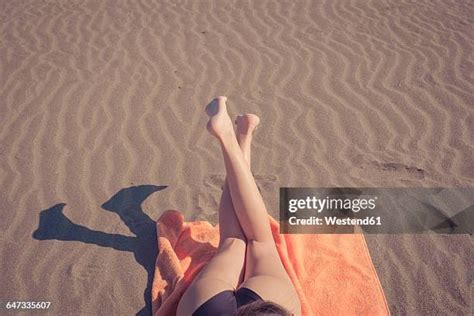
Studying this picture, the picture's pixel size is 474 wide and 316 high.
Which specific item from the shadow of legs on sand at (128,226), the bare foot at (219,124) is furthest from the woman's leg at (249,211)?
the shadow of legs on sand at (128,226)

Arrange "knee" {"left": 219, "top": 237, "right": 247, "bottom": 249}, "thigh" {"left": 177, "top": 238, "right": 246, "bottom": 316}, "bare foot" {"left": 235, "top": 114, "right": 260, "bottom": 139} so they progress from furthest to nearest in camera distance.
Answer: "bare foot" {"left": 235, "top": 114, "right": 260, "bottom": 139}, "knee" {"left": 219, "top": 237, "right": 247, "bottom": 249}, "thigh" {"left": 177, "top": 238, "right": 246, "bottom": 316}

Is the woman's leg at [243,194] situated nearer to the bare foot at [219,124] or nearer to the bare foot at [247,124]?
the bare foot at [219,124]

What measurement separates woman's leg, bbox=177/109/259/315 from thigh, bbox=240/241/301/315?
2.5 inches

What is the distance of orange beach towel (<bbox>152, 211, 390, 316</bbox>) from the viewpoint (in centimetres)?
334

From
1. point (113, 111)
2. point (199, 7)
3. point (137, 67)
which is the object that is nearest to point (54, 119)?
point (113, 111)

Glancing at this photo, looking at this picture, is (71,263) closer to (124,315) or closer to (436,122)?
(124,315)

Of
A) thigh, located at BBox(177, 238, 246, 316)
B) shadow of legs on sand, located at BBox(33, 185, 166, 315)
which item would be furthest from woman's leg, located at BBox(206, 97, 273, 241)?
shadow of legs on sand, located at BBox(33, 185, 166, 315)

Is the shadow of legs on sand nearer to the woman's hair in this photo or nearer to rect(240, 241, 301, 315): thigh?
rect(240, 241, 301, 315): thigh

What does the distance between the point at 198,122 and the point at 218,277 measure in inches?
96.3

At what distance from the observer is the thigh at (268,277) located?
2873mm

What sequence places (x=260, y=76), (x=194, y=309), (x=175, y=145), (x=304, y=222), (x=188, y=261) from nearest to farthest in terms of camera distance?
1. (x=194, y=309)
2. (x=188, y=261)
3. (x=304, y=222)
4. (x=175, y=145)
5. (x=260, y=76)

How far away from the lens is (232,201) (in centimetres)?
340

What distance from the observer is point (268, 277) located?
2.98m

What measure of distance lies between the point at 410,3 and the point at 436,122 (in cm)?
290
